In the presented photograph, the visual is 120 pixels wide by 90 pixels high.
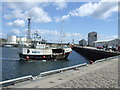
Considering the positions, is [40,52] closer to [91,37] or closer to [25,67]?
[25,67]

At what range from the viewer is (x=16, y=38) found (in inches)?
6836

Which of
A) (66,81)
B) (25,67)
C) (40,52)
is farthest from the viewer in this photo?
(40,52)

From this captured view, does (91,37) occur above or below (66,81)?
above

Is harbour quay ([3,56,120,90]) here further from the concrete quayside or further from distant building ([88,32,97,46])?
distant building ([88,32,97,46])

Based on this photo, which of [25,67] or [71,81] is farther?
[25,67]

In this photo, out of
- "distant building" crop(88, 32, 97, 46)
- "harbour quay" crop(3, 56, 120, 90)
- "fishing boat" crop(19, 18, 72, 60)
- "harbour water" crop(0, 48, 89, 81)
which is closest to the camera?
"harbour quay" crop(3, 56, 120, 90)

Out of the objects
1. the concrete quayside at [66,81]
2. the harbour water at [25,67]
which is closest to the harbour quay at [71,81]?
the concrete quayside at [66,81]

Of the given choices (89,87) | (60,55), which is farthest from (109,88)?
(60,55)

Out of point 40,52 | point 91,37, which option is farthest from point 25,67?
point 91,37

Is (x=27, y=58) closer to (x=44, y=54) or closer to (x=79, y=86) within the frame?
(x=44, y=54)

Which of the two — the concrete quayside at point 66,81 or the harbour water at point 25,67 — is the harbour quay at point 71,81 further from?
the harbour water at point 25,67

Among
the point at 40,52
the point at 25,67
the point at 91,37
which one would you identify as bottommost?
the point at 25,67

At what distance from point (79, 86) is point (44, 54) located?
34787mm

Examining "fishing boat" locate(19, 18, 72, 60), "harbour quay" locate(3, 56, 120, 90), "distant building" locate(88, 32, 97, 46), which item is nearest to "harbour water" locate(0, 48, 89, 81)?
"fishing boat" locate(19, 18, 72, 60)
